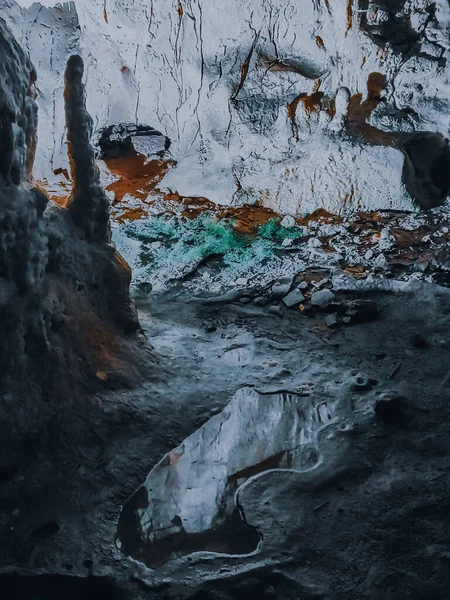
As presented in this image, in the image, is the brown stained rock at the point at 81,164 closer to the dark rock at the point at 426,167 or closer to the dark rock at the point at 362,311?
the dark rock at the point at 362,311

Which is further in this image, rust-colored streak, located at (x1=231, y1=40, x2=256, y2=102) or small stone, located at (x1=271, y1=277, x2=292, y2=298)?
rust-colored streak, located at (x1=231, y1=40, x2=256, y2=102)

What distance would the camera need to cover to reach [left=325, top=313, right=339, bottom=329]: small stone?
302cm

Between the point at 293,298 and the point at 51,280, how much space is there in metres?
1.55

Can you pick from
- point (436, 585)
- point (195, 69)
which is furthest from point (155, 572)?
point (195, 69)

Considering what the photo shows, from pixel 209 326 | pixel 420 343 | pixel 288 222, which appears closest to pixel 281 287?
pixel 209 326

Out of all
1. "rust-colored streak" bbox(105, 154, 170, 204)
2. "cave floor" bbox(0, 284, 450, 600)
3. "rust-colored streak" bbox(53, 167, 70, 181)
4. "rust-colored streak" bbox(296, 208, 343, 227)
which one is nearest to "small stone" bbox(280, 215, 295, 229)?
"rust-colored streak" bbox(296, 208, 343, 227)

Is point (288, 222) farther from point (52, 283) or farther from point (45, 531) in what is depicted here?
point (45, 531)

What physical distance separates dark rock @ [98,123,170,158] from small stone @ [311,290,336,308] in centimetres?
294

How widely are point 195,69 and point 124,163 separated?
1108mm

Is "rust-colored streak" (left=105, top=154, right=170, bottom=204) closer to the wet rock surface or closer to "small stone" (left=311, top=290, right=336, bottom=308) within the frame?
"small stone" (left=311, top=290, right=336, bottom=308)

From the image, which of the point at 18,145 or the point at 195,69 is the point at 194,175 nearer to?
the point at 195,69

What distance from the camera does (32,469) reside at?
1928 millimetres

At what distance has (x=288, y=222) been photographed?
15.0 ft

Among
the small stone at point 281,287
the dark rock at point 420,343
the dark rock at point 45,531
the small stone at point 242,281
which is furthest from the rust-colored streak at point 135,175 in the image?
the dark rock at point 45,531
